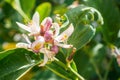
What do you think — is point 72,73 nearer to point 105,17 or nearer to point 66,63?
point 66,63

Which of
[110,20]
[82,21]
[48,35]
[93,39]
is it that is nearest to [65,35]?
[48,35]

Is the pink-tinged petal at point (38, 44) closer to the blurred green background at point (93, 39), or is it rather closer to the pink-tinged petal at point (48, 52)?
the pink-tinged petal at point (48, 52)

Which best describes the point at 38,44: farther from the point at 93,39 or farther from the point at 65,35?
the point at 93,39

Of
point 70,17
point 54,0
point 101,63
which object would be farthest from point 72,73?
point 54,0

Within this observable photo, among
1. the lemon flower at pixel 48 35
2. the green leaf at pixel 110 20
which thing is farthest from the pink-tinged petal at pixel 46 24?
the green leaf at pixel 110 20

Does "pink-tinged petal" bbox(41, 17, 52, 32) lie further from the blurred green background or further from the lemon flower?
the blurred green background

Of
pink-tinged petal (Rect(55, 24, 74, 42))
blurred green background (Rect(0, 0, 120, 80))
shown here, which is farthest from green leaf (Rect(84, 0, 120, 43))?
pink-tinged petal (Rect(55, 24, 74, 42))
